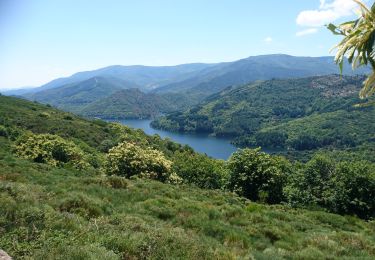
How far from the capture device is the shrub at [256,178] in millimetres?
37094

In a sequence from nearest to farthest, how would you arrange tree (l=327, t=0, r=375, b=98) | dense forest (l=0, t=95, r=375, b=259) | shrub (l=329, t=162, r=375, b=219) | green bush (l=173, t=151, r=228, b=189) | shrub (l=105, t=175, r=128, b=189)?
1. tree (l=327, t=0, r=375, b=98)
2. dense forest (l=0, t=95, r=375, b=259)
3. shrub (l=105, t=175, r=128, b=189)
4. shrub (l=329, t=162, r=375, b=219)
5. green bush (l=173, t=151, r=228, b=189)

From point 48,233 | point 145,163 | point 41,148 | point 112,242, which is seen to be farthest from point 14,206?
point 41,148

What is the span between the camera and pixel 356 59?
5105 millimetres

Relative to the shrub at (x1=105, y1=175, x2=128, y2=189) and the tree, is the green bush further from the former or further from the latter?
the tree

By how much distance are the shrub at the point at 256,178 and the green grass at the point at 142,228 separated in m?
14.0

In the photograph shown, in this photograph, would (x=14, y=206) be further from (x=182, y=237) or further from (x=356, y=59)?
(x=356, y=59)

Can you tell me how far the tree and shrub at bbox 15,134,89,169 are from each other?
36747mm

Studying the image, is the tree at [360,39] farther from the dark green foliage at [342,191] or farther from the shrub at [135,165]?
the dark green foliage at [342,191]

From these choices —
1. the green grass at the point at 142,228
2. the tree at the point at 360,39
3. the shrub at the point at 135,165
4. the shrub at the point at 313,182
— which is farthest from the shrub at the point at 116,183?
the shrub at the point at 313,182

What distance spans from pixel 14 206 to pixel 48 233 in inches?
109

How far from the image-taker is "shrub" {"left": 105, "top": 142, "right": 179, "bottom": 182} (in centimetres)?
3584

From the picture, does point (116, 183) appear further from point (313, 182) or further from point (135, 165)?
point (313, 182)

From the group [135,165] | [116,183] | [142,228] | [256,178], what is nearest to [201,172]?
[256,178]

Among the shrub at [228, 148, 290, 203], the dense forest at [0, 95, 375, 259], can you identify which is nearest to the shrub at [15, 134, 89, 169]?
the dense forest at [0, 95, 375, 259]
